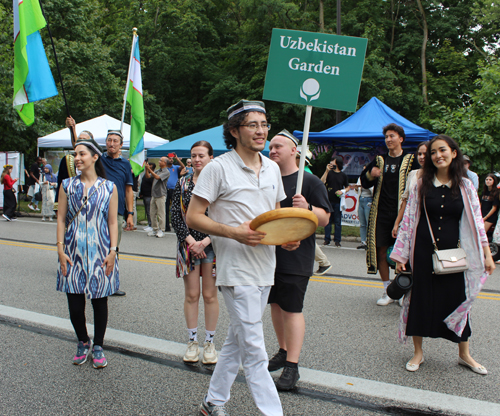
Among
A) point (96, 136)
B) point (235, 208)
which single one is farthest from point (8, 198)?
point (235, 208)

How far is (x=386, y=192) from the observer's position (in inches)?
211

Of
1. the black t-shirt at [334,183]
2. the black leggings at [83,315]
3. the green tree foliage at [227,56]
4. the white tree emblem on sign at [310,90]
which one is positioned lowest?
the black leggings at [83,315]

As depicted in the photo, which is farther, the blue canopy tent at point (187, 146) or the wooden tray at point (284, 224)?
the blue canopy tent at point (187, 146)

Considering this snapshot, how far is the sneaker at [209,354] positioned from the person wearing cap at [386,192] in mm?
2419

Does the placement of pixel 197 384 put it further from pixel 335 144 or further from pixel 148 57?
pixel 148 57

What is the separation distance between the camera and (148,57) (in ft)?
99.0

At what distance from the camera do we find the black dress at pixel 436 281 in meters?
3.69

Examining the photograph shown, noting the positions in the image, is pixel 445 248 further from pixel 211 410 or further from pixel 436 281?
pixel 211 410

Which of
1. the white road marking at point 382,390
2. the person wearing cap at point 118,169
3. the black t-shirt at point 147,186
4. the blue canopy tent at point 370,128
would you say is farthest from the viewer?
the blue canopy tent at point 370,128

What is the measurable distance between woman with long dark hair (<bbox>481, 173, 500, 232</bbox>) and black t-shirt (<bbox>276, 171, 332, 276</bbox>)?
7182 mm

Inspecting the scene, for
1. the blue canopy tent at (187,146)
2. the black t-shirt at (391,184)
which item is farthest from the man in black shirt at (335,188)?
the black t-shirt at (391,184)

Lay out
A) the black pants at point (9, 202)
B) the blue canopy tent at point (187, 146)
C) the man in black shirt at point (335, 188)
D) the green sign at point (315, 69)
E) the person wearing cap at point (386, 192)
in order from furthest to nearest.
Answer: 1. the black pants at point (9, 202)
2. the blue canopy tent at point (187, 146)
3. the man in black shirt at point (335, 188)
4. the person wearing cap at point (386, 192)
5. the green sign at point (315, 69)

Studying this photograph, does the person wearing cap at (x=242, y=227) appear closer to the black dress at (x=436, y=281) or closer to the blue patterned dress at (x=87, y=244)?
the blue patterned dress at (x=87, y=244)

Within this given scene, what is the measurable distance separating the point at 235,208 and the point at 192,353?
166 centimetres
